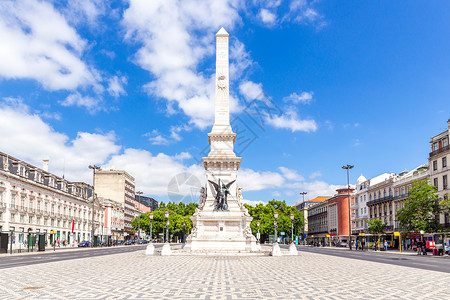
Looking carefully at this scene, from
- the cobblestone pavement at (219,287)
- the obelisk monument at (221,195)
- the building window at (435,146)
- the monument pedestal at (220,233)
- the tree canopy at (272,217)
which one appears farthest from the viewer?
the tree canopy at (272,217)

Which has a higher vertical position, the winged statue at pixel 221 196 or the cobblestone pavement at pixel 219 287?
the winged statue at pixel 221 196

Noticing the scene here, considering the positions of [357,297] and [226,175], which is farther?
[226,175]

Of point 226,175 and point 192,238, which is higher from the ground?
point 226,175

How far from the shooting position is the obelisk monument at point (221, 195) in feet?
134

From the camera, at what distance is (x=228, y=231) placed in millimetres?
41594

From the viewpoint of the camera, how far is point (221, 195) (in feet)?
140

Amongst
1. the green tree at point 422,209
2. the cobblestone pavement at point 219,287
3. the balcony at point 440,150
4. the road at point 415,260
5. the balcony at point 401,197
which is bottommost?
the road at point 415,260

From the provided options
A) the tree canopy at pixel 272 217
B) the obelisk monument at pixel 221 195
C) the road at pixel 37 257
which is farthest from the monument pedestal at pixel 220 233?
the tree canopy at pixel 272 217

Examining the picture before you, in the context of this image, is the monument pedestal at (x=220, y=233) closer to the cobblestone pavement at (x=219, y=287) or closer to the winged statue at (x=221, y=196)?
the winged statue at (x=221, y=196)

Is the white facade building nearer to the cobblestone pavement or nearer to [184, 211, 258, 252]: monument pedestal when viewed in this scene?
[184, 211, 258, 252]: monument pedestal

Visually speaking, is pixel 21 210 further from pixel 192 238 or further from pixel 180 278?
pixel 180 278

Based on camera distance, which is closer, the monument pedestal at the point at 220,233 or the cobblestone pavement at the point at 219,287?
the cobblestone pavement at the point at 219,287

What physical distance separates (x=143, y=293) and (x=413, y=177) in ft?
228

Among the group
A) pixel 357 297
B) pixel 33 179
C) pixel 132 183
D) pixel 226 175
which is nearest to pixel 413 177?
pixel 226 175
